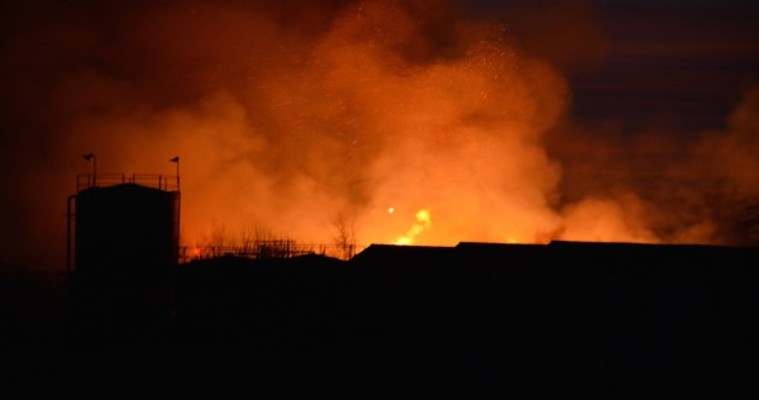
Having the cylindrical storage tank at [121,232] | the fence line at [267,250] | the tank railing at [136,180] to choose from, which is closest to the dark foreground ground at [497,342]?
the cylindrical storage tank at [121,232]

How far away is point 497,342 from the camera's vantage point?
28.1 meters

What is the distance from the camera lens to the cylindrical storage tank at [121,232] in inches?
1563

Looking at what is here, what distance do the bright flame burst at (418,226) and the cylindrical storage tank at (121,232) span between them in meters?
18.3

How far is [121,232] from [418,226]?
807 inches

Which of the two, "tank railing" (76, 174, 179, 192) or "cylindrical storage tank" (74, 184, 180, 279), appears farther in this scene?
"tank railing" (76, 174, 179, 192)

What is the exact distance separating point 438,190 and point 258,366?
28.5 meters

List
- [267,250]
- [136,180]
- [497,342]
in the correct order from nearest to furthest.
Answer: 1. [497,342]
2. [267,250]
3. [136,180]

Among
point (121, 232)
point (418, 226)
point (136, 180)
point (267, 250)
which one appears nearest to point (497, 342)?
point (121, 232)

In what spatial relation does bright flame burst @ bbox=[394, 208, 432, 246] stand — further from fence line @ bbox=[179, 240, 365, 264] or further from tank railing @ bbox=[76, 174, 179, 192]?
tank railing @ bbox=[76, 174, 179, 192]

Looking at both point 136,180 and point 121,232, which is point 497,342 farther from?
point 136,180

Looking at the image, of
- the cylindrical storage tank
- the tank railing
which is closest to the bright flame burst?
the tank railing

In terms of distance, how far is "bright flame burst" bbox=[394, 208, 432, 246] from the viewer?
5597 centimetres

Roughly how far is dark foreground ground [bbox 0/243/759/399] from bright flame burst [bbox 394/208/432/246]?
21094 millimetres

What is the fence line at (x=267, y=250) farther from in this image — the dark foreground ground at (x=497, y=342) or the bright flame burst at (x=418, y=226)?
the dark foreground ground at (x=497, y=342)
